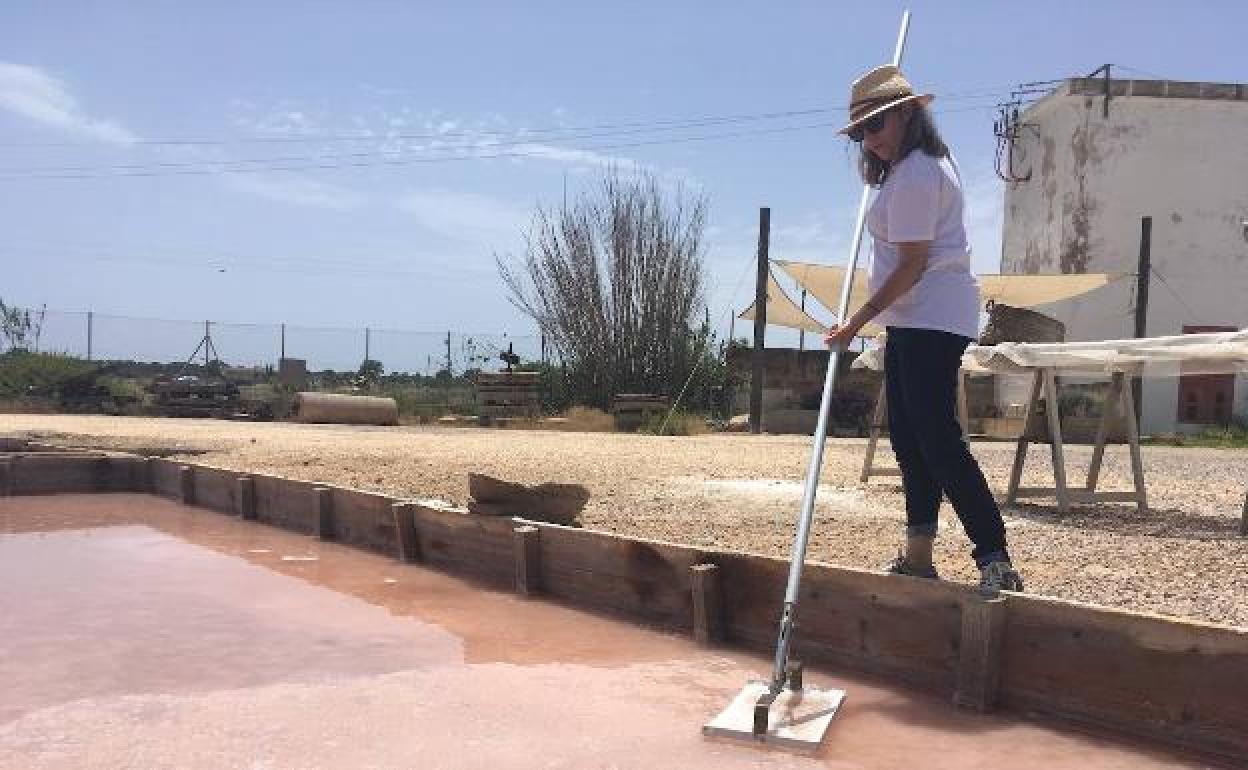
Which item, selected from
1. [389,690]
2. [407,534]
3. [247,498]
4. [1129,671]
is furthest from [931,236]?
[247,498]

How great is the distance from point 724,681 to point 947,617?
0.66 meters

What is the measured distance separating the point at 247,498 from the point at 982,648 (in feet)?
15.7

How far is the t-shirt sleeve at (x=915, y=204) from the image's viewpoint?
2879mm

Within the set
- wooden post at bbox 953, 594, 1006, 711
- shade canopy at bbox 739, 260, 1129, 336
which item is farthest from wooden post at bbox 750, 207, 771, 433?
wooden post at bbox 953, 594, 1006, 711

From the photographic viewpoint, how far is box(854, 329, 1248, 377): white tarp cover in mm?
4711

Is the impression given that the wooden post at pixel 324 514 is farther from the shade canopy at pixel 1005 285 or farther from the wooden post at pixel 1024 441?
the shade canopy at pixel 1005 285

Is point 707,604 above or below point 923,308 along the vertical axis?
below

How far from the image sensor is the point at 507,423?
15.9 metres

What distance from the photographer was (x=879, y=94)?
3.05m

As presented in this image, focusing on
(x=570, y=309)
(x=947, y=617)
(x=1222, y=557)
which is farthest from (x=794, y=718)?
(x=570, y=309)

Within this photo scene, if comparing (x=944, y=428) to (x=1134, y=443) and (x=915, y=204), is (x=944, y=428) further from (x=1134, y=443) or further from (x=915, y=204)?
(x=1134, y=443)

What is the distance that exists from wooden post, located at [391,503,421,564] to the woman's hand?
2.50 metres

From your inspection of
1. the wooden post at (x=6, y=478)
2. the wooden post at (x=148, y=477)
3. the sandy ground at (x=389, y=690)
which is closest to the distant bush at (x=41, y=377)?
the wooden post at (x=6, y=478)

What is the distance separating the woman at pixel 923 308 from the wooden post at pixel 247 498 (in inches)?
171
